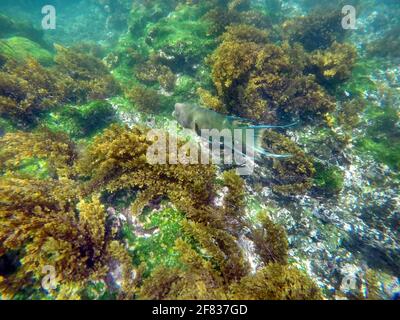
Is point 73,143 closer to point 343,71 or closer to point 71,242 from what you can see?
point 71,242

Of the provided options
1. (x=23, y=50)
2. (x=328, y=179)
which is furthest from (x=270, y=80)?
(x=23, y=50)

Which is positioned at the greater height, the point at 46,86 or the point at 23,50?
the point at 23,50

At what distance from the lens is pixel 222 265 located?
3.29 metres

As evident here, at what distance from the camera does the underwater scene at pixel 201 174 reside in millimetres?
3162

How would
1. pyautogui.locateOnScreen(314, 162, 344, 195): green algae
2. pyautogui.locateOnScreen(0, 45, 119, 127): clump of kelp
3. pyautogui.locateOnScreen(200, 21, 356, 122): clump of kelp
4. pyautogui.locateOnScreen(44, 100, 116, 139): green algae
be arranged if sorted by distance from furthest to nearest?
1. pyautogui.locateOnScreen(200, 21, 356, 122): clump of kelp
2. pyautogui.locateOnScreen(44, 100, 116, 139): green algae
3. pyautogui.locateOnScreen(0, 45, 119, 127): clump of kelp
4. pyautogui.locateOnScreen(314, 162, 344, 195): green algae

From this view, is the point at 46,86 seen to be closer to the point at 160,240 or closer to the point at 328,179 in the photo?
the point at 160,240

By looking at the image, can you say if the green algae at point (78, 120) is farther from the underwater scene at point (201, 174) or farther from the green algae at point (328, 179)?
the green algae at point (328, 179)

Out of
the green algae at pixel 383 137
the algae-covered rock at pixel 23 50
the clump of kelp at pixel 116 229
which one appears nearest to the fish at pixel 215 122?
the clump of kelp at pixel 116 229

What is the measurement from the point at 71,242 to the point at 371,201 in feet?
19.8

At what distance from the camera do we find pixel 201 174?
13.5ft

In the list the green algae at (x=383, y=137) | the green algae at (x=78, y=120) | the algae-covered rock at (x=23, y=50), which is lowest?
the green algae at (x=383, y=137)

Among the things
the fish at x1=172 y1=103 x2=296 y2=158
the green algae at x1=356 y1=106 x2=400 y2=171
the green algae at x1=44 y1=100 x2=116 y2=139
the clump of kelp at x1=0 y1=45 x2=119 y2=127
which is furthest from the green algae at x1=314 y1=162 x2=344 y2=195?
the clump of kelp at x1=0 y1=45 x2=119 y2=127

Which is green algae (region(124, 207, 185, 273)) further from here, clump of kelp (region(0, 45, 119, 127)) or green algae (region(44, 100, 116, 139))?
clump of kelp (region(0, 45, 119, 127))

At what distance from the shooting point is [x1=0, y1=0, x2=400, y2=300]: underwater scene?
3162mm
